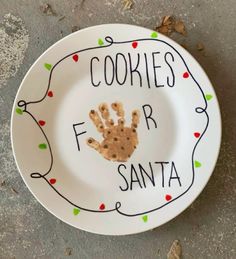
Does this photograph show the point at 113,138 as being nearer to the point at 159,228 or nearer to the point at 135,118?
the point at 135,118

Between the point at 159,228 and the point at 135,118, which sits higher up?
the point at 135,118

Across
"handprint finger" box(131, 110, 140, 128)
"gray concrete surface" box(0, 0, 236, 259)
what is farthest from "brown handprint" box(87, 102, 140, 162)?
"gray concrete surface" box(0, 0, 236, 259)

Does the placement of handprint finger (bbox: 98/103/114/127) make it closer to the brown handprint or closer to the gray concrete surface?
the brown handprint

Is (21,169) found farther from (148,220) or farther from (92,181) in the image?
(148,220)

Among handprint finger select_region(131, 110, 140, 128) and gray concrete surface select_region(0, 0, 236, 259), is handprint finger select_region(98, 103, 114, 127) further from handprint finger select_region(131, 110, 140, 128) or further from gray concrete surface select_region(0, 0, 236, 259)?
gray concrete surface select_region(0, 0, 236, 259)

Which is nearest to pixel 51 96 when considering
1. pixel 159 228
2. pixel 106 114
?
pixel 106 114

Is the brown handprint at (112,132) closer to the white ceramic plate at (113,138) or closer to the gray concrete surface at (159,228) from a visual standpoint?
the white ceramic plate at (113,138)
